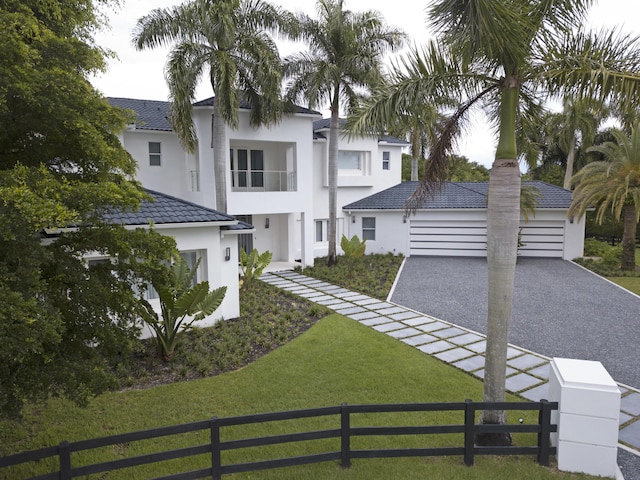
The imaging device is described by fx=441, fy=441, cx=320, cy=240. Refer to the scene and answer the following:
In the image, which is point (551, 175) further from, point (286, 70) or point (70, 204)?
point (70, 204)

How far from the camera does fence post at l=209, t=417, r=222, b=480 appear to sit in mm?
5527

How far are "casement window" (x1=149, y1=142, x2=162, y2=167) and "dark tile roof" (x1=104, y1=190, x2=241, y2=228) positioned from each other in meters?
8.32

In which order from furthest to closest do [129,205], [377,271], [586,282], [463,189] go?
[463,189], [377,271], [586,282], [129,205]

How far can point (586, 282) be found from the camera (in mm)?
17828

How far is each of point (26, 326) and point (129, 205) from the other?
1740mm

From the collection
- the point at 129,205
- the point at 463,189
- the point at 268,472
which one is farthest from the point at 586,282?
the point at 129,205

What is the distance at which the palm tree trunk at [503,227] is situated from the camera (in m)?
6.36

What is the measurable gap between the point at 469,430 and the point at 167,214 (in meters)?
8.69

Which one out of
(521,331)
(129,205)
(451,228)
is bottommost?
(521,331)

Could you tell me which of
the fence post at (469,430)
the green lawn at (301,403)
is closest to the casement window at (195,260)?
the green lawn at (301,403)

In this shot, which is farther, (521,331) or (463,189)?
(463,189)

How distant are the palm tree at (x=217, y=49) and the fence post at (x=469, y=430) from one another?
41.3ft

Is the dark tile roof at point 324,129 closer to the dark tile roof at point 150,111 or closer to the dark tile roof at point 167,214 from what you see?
the dark tile roof at point 150,111

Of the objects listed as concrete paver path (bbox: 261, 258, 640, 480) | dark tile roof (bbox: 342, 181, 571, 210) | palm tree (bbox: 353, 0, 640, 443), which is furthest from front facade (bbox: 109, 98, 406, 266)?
palm tree (bbox: 353, 0, 640, 443)
